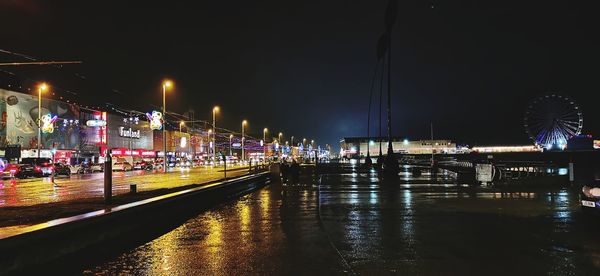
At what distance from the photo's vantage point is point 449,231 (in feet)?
37.3

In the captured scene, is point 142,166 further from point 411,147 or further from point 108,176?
point 411,147

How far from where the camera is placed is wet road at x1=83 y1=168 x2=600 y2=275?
792 cm

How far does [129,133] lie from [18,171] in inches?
1898

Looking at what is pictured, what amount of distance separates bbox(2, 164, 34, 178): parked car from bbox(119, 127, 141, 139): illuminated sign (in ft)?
142

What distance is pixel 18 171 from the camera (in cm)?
4428

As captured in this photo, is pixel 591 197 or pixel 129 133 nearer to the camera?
pixel 591 197

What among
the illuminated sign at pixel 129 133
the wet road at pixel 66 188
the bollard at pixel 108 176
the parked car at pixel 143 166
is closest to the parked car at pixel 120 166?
the parked car at pixel 143 166

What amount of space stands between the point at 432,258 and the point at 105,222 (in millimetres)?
6463

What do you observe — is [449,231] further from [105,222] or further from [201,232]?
[105,222]

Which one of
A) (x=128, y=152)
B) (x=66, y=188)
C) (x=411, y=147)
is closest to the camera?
(x=66, y=188)

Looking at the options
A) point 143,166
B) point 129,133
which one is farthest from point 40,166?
point 129,133

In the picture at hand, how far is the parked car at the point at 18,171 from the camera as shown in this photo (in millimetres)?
43219

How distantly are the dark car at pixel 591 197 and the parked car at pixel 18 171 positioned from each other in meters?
44.5

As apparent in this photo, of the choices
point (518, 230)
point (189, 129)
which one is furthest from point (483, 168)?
point (189, 129)
